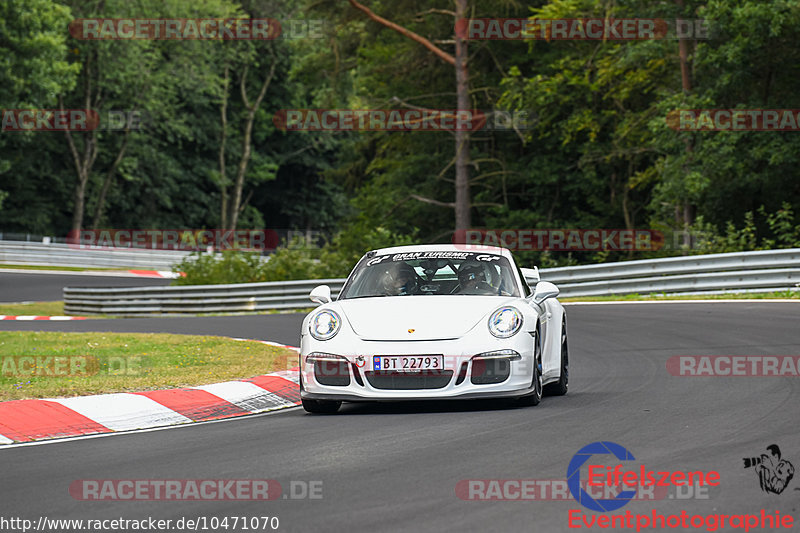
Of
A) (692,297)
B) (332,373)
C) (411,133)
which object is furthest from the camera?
(411,133)

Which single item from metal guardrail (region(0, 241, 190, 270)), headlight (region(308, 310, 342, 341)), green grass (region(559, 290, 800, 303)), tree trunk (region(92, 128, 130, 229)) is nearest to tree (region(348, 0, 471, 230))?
green grass (region(559, 290, 800, 303))

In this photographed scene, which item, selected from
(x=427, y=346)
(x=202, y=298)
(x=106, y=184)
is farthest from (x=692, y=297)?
(x=106, y=184)

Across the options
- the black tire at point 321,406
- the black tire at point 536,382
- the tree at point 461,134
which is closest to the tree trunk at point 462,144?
the tree at point 461,134

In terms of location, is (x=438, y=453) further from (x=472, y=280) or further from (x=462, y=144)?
(x=462, y=144)

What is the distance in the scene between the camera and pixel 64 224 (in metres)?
64.6

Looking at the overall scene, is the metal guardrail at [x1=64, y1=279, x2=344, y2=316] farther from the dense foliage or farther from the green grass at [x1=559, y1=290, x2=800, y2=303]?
the green grass at [x1=559, y1=290, x2=800, y2=303]

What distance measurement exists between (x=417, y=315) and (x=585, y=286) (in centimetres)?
1673

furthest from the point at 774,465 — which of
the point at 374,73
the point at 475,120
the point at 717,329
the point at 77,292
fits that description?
the point at 374,73

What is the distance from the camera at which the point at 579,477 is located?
603 cm

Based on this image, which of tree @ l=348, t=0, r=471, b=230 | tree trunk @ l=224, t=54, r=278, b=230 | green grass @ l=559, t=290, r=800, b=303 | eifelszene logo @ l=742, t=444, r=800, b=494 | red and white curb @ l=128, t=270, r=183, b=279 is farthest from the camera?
tree trunk @ l=224, t=54, r=278, b=230

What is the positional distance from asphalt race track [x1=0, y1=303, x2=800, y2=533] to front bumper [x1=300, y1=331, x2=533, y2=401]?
0.19 meters

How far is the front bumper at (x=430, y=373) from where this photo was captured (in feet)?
28.5

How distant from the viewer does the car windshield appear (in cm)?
992

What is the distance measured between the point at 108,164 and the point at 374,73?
98.0ft
